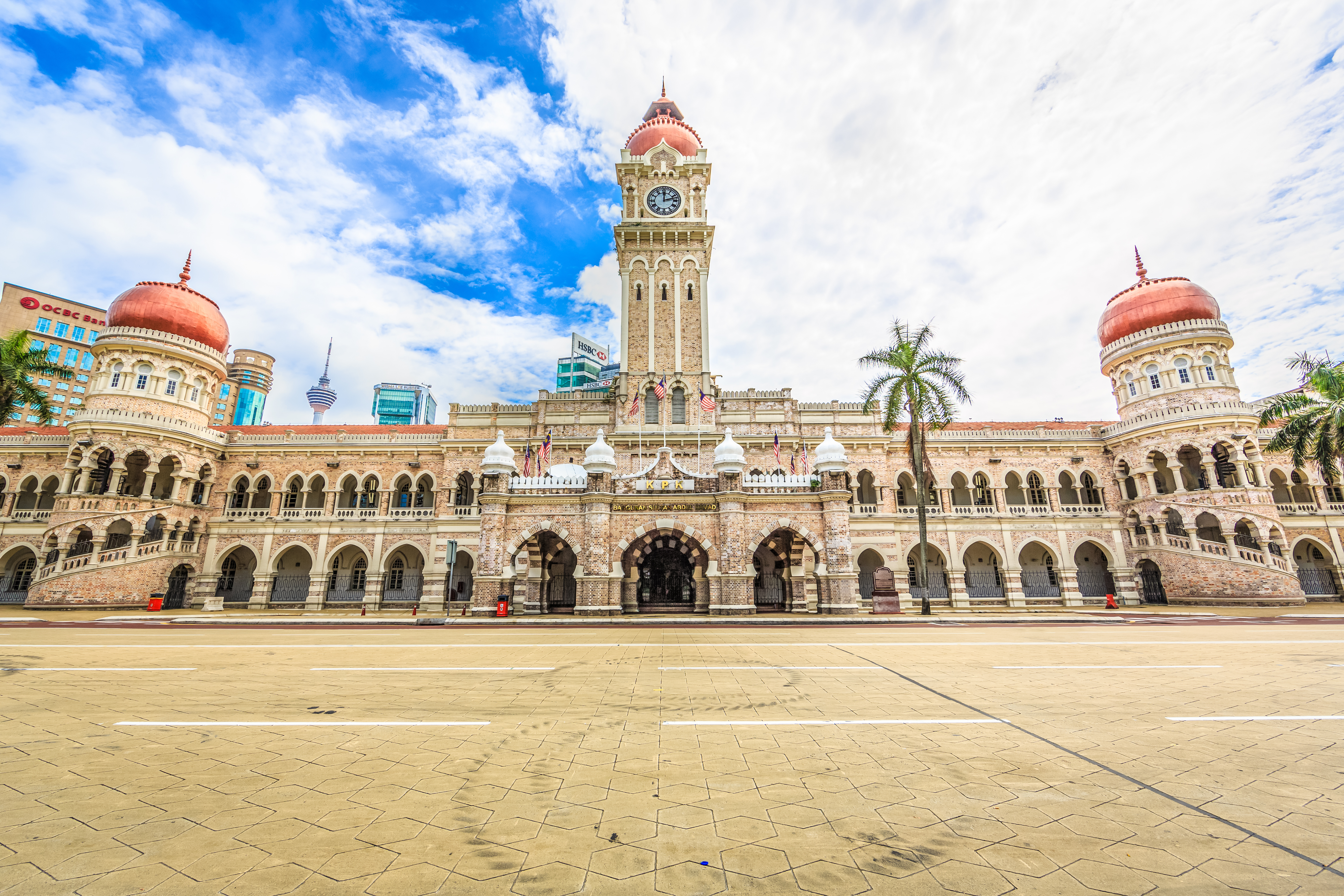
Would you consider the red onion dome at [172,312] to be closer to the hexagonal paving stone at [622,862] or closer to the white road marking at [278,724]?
the white road marking at [278,724]

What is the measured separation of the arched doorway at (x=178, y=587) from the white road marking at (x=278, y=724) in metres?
31.8

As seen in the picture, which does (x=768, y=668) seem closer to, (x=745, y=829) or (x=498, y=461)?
(x=745, y=829)

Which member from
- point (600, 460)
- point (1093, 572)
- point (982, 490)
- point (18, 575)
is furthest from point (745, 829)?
point (18, 575)

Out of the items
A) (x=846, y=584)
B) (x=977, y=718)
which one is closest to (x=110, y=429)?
(x=846, y=584)

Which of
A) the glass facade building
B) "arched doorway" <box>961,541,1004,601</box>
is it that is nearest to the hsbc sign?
the glass facade building

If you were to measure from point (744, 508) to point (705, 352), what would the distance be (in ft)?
43.8

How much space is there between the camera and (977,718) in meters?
5.79

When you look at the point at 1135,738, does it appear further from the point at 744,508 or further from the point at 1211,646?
the point at 744,508

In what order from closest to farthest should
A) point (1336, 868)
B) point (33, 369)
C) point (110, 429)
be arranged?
point (1336, 868)
point (33, 369)
point (110, 429)

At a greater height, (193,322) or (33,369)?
(193,322)

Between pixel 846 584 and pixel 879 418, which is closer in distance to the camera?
pixel 846 584

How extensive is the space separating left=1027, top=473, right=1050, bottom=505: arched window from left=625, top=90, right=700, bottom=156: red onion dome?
28929 millimetres

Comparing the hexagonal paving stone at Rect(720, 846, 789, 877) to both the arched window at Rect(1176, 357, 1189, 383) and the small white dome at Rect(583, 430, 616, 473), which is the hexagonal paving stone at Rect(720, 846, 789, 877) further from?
the arched window at Rect(1176, 357, 1189, 383)

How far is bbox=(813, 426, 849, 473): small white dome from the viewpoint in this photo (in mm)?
20578
